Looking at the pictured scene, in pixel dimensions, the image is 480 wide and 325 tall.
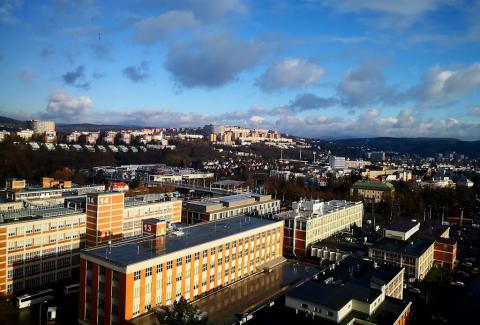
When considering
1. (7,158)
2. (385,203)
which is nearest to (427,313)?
(385,203)

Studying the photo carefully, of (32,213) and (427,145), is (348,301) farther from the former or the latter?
(427,145)

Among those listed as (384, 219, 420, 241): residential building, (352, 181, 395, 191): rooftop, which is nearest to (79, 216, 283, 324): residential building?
(384, 219, 420, 241): residential building

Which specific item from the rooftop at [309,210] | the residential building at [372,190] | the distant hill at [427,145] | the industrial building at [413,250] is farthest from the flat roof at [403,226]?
the distant hill at [427,145]

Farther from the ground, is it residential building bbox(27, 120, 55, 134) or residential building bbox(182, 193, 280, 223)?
residential building bbox(27, 120, 55, 134)

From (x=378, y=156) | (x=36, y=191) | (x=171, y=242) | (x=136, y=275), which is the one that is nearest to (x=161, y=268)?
(x=136, y=275)

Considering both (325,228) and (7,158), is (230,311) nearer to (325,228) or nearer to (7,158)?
(325,228)

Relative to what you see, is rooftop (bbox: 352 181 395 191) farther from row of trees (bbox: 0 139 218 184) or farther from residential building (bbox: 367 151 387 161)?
residential building (bbox: 367 151 387 161)

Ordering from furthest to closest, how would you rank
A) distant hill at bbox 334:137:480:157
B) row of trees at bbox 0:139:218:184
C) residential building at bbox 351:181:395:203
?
distant hill at bbox 334:137:480:157
residential building at bbox 351:181:395:203
row of trees at bbox 0:139:218:184
